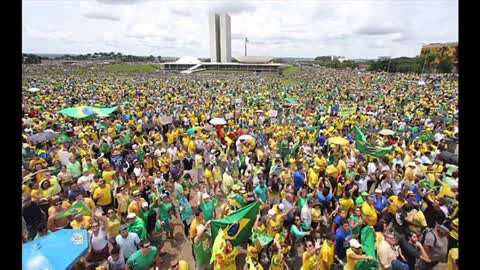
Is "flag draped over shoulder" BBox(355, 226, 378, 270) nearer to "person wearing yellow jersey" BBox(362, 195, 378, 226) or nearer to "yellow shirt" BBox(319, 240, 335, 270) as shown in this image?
"yellow shirt" BBox(319, 240, 335, 270)

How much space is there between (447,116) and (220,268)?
15.7m

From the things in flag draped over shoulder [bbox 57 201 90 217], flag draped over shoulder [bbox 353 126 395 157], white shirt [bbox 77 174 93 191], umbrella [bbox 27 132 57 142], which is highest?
umbrella [bbox 27 132 57 142]

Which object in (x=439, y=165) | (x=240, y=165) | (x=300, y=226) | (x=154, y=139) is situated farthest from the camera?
(x=154, y=139)

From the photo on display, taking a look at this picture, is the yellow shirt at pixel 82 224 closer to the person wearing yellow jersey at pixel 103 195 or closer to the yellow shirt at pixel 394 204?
the person wearing yellow jersey at pixel 103 195

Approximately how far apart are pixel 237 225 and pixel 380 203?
2.90 metres

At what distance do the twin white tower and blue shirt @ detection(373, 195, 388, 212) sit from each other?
330ft

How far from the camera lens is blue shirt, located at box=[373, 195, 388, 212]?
614 cm

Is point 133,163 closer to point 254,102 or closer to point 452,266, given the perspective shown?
point 452,266

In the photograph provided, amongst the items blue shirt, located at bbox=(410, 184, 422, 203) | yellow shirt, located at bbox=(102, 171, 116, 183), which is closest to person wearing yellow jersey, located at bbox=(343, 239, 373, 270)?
blue shirt, located at bbox=(410, 184, 422, 203)

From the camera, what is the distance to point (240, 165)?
9227mm

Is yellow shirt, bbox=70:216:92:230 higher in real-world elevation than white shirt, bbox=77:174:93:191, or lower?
lower

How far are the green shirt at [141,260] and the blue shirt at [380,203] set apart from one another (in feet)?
13.6

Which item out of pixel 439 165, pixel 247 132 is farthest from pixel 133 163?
pixel 439 165
